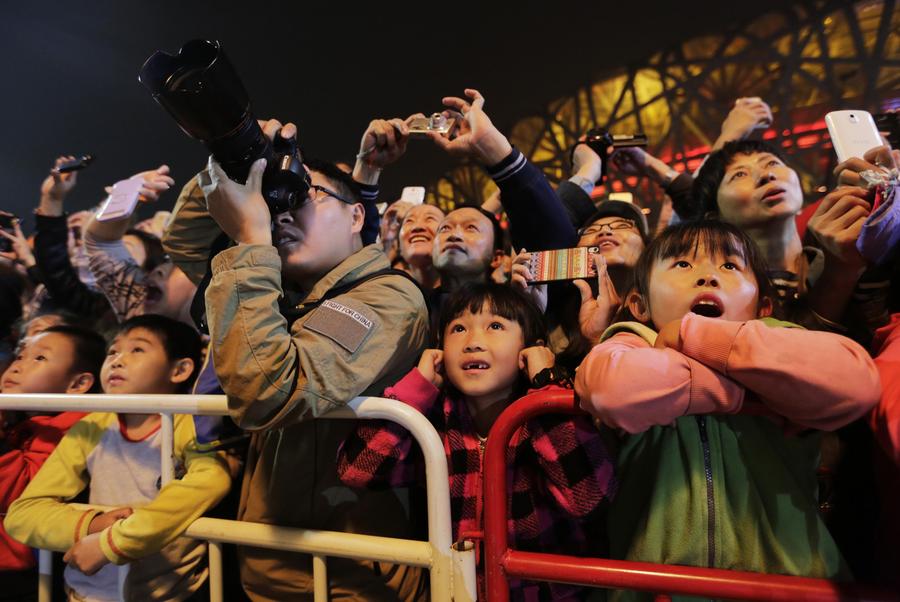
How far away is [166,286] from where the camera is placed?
1915 mm

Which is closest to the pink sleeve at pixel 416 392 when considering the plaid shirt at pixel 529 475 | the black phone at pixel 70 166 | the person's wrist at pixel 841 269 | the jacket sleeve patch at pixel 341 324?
the plaid shirt at pixel 529 475

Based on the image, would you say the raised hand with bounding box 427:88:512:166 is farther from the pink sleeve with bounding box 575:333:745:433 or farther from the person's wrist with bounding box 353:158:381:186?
the pink sleeve with bounding box 575:333:745:433

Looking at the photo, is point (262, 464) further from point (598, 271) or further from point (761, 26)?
point (761, 26)

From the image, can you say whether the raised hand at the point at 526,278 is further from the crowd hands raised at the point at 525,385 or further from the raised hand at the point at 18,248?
the raised hand at the point at 18,248

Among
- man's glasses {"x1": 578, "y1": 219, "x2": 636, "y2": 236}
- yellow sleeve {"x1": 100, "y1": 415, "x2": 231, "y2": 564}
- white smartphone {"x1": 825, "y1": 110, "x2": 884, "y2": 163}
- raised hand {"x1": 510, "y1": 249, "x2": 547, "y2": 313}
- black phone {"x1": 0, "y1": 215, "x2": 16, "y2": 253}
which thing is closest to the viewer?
yellow sleeve {"x1": 100, "y1": 415, "x2": 231, "y2": 564}

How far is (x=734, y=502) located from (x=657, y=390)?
24 centimetres

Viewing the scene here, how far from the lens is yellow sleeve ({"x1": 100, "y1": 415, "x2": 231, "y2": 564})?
2.92 ft

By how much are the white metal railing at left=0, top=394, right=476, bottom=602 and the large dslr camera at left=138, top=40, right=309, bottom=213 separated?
0.42m

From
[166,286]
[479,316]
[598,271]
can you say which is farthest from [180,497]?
[166,286]

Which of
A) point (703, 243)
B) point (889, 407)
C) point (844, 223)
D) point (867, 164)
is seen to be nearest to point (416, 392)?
point (703, 243)

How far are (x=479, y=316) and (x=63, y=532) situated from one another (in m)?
0.88

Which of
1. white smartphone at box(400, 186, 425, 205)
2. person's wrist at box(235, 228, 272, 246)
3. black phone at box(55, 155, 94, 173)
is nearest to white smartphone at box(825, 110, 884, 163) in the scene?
person's wrist at box(235, 228, 272, 246)

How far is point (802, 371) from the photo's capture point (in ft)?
1.85

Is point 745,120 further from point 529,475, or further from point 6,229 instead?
point 6,229
